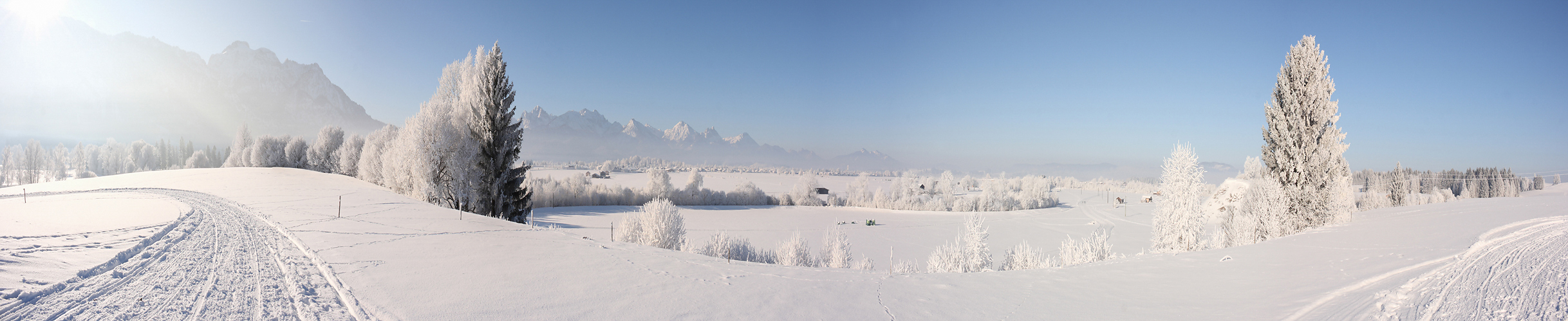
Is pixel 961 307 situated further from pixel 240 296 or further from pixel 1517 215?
pixel 1517 215

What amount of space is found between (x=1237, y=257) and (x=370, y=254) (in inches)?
354

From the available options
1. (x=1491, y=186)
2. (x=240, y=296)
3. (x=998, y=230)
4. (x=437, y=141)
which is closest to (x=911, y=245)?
(x=998, y=230)

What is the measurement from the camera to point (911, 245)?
59.5 ft

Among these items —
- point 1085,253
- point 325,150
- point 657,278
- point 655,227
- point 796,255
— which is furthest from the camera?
point 325,150

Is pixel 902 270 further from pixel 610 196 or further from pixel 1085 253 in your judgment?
pixel 610 196

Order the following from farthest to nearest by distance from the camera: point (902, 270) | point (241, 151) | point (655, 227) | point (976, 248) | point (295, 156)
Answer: point (241, 151) → point (295, 156) → point (655, 227) → point (976, 248) → point (902, 270)

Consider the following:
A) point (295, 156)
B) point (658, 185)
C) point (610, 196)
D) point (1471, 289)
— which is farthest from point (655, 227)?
point (295, 156)

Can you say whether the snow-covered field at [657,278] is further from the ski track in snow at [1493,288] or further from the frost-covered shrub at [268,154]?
the frost-covered shrub at [268,154]

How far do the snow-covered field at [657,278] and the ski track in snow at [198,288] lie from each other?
22 millimetres

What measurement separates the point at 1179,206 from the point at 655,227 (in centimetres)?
904

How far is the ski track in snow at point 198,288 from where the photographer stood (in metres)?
3.47

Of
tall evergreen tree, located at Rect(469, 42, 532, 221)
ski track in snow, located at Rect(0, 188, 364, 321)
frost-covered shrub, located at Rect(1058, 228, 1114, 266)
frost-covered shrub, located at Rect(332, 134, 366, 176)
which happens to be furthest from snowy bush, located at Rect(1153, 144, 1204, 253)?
frost-covered shrub, located at Rect(332, 134, 366, 176)

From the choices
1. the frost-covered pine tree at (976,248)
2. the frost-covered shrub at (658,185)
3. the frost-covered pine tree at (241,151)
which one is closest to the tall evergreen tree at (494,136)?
the frost-covered pine tree at (976,248)

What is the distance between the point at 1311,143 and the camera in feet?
36.2
